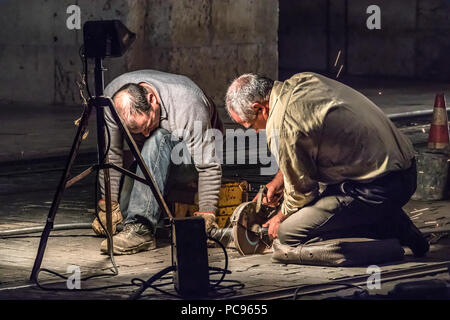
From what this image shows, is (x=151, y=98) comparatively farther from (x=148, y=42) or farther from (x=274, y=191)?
(x=148, y=42)

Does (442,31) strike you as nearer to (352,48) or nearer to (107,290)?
(352,48)

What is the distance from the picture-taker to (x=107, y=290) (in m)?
7.00

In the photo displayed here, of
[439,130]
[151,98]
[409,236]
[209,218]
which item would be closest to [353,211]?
[409,236]

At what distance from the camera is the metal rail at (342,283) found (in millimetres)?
6723

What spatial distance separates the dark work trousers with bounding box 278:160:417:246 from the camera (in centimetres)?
769

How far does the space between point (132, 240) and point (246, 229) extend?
76 centimetres

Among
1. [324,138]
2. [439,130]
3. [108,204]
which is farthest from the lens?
[439,130]

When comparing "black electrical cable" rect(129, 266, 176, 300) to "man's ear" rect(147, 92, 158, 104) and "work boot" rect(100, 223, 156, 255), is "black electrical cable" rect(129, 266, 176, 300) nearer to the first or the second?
"work boot" rect(100, 223, 156, 255)

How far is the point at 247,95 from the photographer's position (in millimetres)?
7668

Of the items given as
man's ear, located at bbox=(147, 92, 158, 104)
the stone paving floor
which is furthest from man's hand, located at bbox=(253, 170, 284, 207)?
man's ear, located at bbox=(147, 92, 158, 104)

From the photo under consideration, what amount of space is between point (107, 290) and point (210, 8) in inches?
500

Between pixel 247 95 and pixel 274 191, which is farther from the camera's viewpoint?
pixel 274 191

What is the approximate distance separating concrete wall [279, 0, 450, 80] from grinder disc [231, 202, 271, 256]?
16781 mm

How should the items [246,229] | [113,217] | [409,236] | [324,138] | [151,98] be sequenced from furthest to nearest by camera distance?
[113,217] < [151,98] < [246,229] < [409,236] < [324,138]
